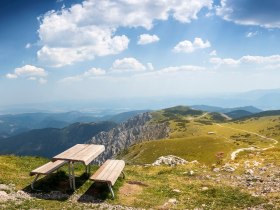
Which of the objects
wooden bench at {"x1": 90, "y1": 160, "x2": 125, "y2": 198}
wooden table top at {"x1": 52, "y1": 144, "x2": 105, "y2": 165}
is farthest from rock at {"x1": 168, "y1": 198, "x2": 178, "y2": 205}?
wooden table top at {"x1": 52, "y1": 144, "x2": 105, "y2": 165}

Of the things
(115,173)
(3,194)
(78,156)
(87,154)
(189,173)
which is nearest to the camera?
(3,194)

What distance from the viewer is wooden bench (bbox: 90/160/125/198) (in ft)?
81.4

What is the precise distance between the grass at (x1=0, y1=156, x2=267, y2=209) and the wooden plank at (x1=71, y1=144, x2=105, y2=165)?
2.72 meters

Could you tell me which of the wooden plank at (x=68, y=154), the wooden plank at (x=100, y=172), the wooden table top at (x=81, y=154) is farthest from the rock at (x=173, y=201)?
the wooden plank at (x=68, y=154)

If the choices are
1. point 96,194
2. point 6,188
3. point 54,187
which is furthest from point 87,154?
point 6,188

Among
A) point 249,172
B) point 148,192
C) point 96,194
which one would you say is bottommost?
point 249,172

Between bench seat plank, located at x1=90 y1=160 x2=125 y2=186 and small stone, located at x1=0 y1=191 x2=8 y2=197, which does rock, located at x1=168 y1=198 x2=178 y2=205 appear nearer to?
bench seat plank, located at x1=90 y1=160 x2=125 y2=186

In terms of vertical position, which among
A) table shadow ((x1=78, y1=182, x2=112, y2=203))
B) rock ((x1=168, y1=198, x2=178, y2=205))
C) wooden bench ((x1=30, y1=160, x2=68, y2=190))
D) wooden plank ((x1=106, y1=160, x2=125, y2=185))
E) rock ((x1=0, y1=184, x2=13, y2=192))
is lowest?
rock ((x1=168, y1=198, x2=178, y2=205))

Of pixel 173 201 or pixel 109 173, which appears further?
pixel 109 173

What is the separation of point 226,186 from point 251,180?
3785mm

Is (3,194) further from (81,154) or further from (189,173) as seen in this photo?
(189,173)

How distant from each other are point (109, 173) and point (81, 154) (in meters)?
2.80

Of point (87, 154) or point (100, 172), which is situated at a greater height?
point (87, 154)

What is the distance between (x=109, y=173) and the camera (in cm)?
2697
